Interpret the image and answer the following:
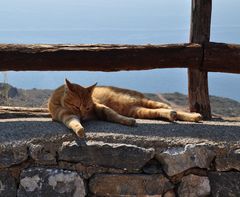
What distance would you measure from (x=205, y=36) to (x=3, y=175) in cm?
216

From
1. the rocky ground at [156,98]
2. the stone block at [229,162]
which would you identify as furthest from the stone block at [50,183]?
the rocky ground at [156,98]

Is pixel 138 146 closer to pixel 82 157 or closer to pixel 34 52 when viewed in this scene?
pixel 82 157

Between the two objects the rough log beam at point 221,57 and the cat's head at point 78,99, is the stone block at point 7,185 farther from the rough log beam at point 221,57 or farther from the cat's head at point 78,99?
the rough log beam at point 221,57

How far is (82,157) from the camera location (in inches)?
179

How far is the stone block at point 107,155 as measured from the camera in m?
4.54

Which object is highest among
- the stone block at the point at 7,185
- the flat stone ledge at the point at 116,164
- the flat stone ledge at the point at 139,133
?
the flat stone ledge at the point at 139,133

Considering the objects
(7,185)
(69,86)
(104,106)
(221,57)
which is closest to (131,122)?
(104,106)

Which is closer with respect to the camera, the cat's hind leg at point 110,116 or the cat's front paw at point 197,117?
the cat's hind leg at point 110,116

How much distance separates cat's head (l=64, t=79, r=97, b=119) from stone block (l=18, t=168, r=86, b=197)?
650 millimetres

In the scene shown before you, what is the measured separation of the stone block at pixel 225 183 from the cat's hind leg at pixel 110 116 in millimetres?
805

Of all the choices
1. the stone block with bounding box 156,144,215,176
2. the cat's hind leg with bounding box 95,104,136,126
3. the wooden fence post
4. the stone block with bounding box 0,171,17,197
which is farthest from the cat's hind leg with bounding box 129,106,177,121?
the stone block with bounding box 0,171,17,197

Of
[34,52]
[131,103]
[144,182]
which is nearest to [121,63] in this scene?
[131,103]

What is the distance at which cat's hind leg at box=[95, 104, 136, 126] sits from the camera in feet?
15.9

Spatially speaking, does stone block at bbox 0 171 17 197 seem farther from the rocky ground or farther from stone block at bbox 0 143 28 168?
the rocky ground
